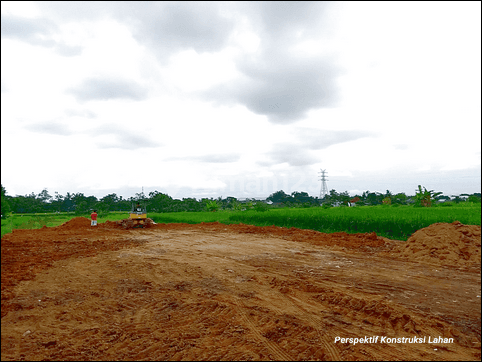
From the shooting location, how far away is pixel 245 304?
4.93 metres

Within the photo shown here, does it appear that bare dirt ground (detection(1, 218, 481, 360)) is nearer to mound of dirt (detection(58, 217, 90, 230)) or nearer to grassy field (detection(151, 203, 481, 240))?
grassy field (detection(151, 203, 481, 240))

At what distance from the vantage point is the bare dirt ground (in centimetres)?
314

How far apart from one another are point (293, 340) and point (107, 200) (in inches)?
1392

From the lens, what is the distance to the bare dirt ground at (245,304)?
314cm

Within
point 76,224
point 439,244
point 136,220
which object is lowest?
point 76,224

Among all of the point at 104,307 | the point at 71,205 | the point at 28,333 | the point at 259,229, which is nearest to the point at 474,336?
the point at 28,333

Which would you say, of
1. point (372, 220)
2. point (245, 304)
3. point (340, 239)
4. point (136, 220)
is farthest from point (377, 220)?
point (136, 220)

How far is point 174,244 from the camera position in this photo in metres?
12.0

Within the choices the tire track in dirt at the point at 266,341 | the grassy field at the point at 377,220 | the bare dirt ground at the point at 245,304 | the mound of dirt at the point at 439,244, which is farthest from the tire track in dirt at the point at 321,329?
the grassy field at the point at 377,220

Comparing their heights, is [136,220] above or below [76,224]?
above

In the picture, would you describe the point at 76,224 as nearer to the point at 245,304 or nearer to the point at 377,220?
the point at 377,220

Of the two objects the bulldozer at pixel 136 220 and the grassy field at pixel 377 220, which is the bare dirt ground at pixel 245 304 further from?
the bulldozer at pixel 136 220

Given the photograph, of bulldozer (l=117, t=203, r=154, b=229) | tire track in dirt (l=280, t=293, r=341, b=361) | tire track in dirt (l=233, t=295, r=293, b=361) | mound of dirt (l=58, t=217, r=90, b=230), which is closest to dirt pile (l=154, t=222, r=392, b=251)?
tire track in dirt (l=280, t=293, r=341, b=361)

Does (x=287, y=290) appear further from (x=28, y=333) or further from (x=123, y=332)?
(x=28, y=333)
